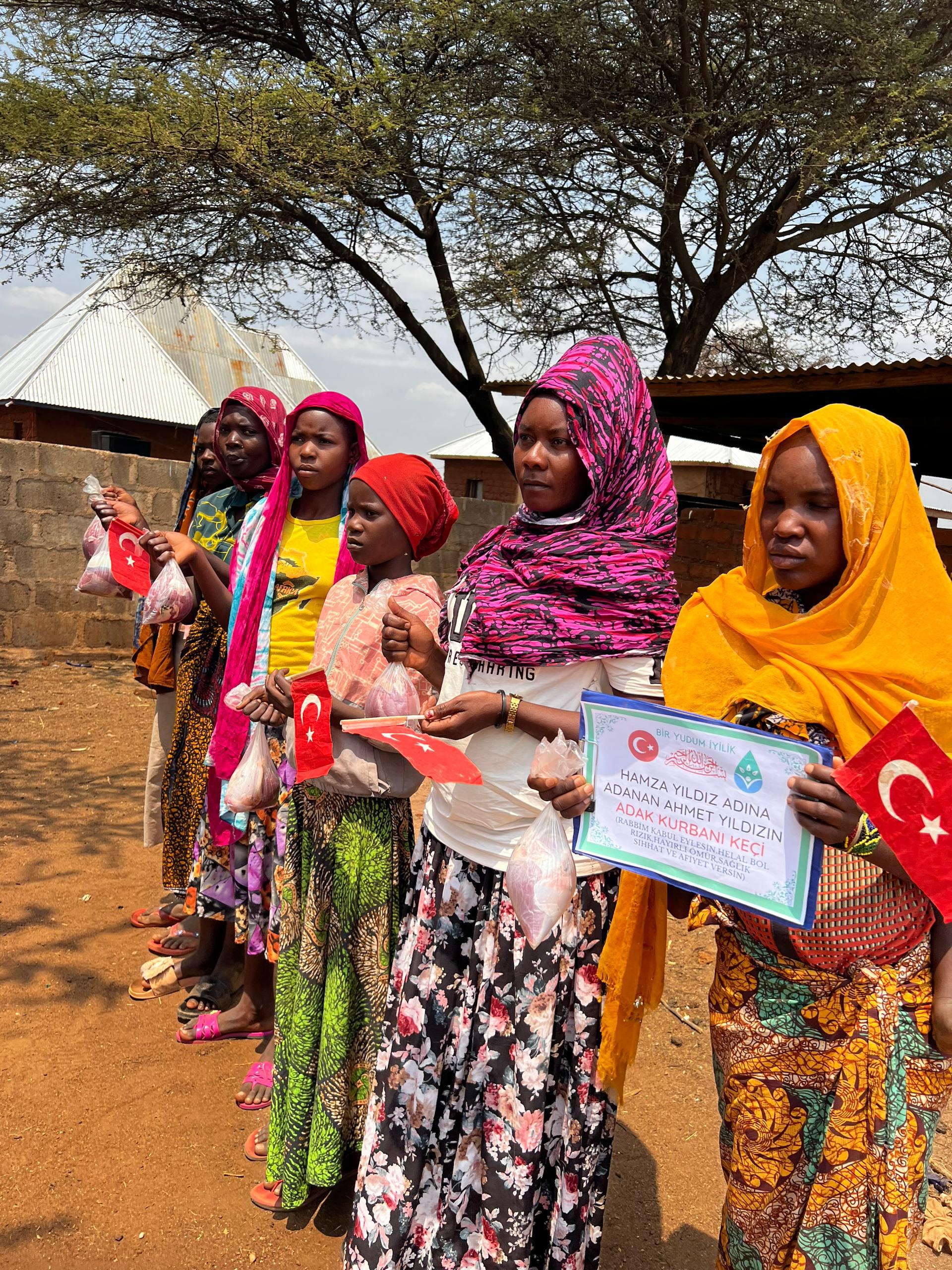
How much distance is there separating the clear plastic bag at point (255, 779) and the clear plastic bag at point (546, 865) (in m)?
1.05

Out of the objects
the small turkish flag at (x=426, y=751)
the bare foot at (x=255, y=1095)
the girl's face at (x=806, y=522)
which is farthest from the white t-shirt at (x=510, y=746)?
the bare foot at (x=255, y=1095)

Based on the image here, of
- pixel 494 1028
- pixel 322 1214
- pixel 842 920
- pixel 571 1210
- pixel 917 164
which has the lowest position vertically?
pixel 322 1214

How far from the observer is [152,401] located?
22125 millimetres

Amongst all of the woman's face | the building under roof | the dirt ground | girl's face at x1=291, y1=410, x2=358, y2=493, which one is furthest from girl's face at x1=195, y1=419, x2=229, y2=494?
the building under roof

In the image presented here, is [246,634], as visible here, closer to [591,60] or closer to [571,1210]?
[571,1210]

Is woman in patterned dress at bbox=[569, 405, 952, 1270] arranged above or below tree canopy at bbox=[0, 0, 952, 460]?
below

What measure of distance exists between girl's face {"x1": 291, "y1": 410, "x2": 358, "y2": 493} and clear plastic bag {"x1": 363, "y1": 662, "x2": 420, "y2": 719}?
0.78 metres

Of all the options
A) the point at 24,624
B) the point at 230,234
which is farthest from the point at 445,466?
the point at 24,624

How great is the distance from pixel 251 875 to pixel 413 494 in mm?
1399

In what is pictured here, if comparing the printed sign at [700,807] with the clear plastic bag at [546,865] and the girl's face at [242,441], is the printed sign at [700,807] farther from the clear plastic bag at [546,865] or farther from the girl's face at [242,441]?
the girl's face at [242,441]

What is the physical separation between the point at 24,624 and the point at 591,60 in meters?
7.85

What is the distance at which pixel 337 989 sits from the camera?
234 centimetres

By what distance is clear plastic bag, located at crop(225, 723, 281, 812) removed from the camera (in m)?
2.49

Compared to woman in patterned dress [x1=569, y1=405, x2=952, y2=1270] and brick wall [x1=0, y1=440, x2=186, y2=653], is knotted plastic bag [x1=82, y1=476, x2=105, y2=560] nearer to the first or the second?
woman in patterned dress [x1=569, y1=405, x2=952, y2=1270]
